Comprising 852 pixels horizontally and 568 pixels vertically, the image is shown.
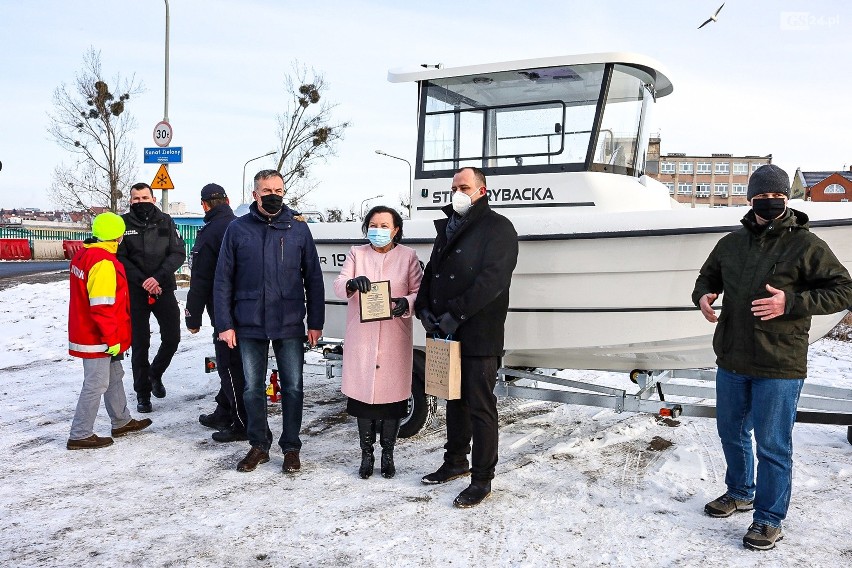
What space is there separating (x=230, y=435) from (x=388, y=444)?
1185mm

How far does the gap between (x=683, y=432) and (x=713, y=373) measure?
0.51 metres

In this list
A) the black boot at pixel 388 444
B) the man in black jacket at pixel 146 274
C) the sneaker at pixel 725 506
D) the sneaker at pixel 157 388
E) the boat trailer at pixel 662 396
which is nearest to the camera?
the sneaker at pixel 725 506

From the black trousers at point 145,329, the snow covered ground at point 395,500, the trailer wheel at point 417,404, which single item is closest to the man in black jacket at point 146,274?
the black trousers at point 145,329

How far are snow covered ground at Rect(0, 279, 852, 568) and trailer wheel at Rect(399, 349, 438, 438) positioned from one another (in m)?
0.10

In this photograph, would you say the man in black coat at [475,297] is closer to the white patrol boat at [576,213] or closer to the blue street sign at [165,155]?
the white patrol boat at [576,213]

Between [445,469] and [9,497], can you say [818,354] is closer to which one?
[445,469]

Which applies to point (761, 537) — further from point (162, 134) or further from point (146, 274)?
point (162, 134)

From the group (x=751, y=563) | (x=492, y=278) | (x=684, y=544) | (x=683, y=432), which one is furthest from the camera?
(x=683, y=432)

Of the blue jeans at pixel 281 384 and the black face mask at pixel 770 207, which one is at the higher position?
the black face mask at pixel 770 207

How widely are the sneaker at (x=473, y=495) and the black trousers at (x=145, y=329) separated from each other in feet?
9.52

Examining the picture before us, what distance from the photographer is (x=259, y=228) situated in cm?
389

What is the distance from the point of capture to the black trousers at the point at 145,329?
5.18 metres

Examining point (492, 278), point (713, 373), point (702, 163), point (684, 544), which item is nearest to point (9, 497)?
point (492, 278)

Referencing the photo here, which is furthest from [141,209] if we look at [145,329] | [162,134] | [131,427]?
[162,134]
